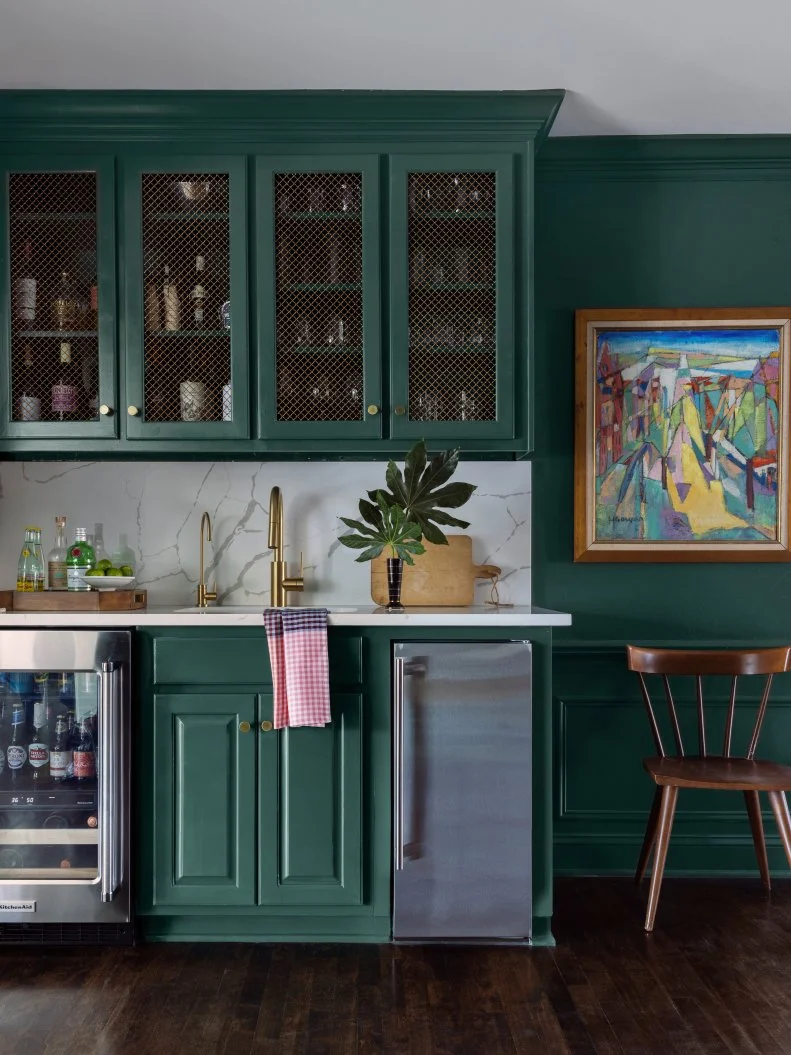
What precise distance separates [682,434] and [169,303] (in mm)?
1809

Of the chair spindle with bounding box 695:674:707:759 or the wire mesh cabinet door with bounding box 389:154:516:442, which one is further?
the chair spindle with bounding box 695:674:707:759

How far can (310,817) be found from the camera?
267 cm

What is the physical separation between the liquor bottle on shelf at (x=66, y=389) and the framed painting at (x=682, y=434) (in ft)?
5.57

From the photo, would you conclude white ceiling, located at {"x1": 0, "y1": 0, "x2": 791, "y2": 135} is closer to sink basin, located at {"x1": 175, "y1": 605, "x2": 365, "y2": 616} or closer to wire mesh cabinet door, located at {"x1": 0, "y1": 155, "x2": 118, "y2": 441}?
wire mesh cabinet door, located at {"x1": 0, "y1": 155, "x2": 118, "y2": 441}

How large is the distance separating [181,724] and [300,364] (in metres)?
1.15

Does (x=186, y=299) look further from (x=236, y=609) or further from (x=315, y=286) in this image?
(x=236, y=609)

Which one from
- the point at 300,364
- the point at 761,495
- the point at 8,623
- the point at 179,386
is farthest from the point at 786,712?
the point at 8,623

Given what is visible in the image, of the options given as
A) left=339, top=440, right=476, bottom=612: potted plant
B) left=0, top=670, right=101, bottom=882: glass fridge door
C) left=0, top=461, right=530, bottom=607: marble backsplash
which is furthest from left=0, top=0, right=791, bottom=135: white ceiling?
left=0, top=670, right=101, bottom=882: glass fridge door

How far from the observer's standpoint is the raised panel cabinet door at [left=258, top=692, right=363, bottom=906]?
105 inches

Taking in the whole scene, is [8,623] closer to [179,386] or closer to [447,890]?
[179,386]

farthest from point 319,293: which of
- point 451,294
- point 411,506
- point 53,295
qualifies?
point 53,295

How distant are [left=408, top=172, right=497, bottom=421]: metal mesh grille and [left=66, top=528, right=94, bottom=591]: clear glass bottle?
1.14 metres

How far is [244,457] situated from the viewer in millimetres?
3195

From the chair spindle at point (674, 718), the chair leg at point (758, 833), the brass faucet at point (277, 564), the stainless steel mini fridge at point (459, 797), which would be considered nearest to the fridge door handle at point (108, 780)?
the brass faucet at point (277, 564)
